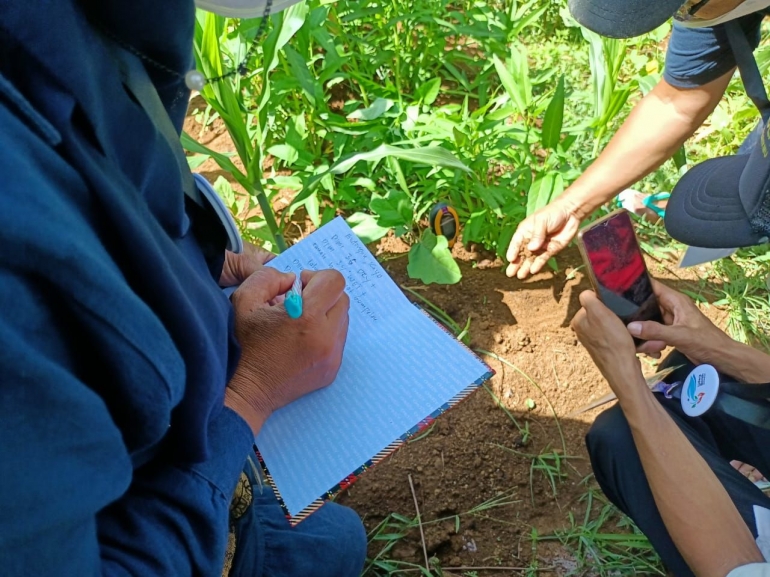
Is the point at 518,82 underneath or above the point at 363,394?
above

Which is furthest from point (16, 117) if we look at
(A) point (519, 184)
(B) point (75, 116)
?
(A) point (519, 184)

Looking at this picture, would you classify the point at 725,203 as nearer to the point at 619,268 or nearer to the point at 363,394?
the point at 619,268

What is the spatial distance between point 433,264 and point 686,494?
67 cm

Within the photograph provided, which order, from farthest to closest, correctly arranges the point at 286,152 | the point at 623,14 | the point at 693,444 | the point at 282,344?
the point at 286,152, the point at 693,444, the point at 623,14, the point at 282,344

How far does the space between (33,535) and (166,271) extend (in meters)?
0.19

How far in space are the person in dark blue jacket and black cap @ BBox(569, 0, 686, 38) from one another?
2.13 ft

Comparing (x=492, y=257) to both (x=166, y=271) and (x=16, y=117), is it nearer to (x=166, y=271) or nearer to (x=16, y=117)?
(x=166, y=271)

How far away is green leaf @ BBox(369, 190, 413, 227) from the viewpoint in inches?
54.2

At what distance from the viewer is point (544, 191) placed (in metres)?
1.31

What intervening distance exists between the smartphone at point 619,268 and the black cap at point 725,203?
0.28m

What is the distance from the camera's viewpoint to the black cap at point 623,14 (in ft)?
2.71

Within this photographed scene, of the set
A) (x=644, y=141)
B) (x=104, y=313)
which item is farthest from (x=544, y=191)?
(x=104, y=313)

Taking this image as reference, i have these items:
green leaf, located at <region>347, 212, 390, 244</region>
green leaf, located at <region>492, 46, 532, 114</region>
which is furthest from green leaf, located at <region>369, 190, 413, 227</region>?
green leaf, located at <region>492, 46, 532, 114</region>

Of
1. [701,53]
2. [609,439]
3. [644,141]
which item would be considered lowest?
[609,439]
